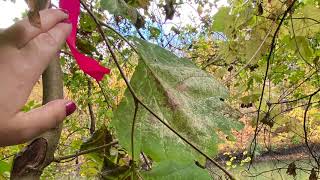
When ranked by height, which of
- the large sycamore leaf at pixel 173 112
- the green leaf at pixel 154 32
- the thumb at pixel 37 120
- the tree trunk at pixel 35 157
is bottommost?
the tree trunk at pixel 35 157

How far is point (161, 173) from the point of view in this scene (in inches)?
23.2

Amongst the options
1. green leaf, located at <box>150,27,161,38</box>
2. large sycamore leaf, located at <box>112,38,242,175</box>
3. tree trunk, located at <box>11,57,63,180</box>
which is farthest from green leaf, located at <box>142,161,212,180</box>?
green leaf, located at <box>150,27,161,38</box>

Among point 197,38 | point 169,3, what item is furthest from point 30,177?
point 197,38

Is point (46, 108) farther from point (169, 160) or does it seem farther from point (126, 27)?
point (126, 27)

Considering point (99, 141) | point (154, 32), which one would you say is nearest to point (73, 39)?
point (99, 141)

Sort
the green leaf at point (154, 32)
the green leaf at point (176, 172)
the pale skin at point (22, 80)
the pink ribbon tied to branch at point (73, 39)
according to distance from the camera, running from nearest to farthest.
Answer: the pale skin at point (22, 80) < the pink ribbon tied to branch at point (73, 39) < the green leaf at point (176, 172) < the green leaf at point (154, 32)

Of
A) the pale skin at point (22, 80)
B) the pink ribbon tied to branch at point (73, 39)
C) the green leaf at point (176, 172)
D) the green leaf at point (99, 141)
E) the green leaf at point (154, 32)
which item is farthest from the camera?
the green leaf at point (154, 32)

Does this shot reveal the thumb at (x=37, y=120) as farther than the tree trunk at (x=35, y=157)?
No

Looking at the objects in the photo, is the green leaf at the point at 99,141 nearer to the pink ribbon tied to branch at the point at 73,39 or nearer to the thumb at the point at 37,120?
the pink ribbon tied to branch at the point at 73,39

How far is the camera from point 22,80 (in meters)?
0.34

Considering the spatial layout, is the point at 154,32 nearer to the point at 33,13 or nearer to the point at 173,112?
the point at 173,112

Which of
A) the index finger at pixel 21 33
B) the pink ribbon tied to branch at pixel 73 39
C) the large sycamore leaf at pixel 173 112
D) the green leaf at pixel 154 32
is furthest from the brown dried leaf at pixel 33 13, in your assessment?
the green leaf at pixel 154 32

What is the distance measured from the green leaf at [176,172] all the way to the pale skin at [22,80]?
0.25 m

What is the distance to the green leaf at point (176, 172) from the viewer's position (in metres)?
0.57
